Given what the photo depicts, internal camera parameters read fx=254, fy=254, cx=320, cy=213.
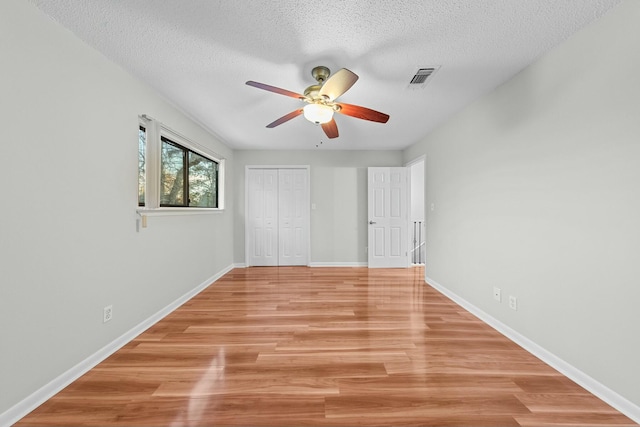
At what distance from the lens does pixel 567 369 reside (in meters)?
1.70

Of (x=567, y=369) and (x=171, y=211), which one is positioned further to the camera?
(x=171, y=211)

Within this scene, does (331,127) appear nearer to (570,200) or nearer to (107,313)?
(570,200)

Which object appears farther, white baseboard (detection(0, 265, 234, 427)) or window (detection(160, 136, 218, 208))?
window (detection(160, 136, 218, 208))

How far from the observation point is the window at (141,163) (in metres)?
2.36

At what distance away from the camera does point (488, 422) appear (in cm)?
133

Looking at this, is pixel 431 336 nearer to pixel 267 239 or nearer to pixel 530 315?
pixel 530 315

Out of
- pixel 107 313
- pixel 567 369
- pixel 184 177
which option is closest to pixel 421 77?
pixel 567 369

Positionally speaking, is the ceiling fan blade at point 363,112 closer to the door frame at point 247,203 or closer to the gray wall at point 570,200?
the gray wall at point 570,200

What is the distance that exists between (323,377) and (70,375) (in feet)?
5.33

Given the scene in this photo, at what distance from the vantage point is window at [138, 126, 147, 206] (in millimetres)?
2355

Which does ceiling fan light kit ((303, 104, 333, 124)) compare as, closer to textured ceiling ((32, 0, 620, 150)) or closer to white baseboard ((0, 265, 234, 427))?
textured ceiling ((32, 0, 620, 150))

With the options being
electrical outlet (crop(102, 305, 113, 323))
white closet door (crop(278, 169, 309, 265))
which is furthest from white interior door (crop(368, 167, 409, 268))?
electrical outlet (crop(102, 305, 113, 323))

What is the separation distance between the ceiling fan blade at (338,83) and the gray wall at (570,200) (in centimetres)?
145

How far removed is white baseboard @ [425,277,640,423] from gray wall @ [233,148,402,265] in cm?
257
